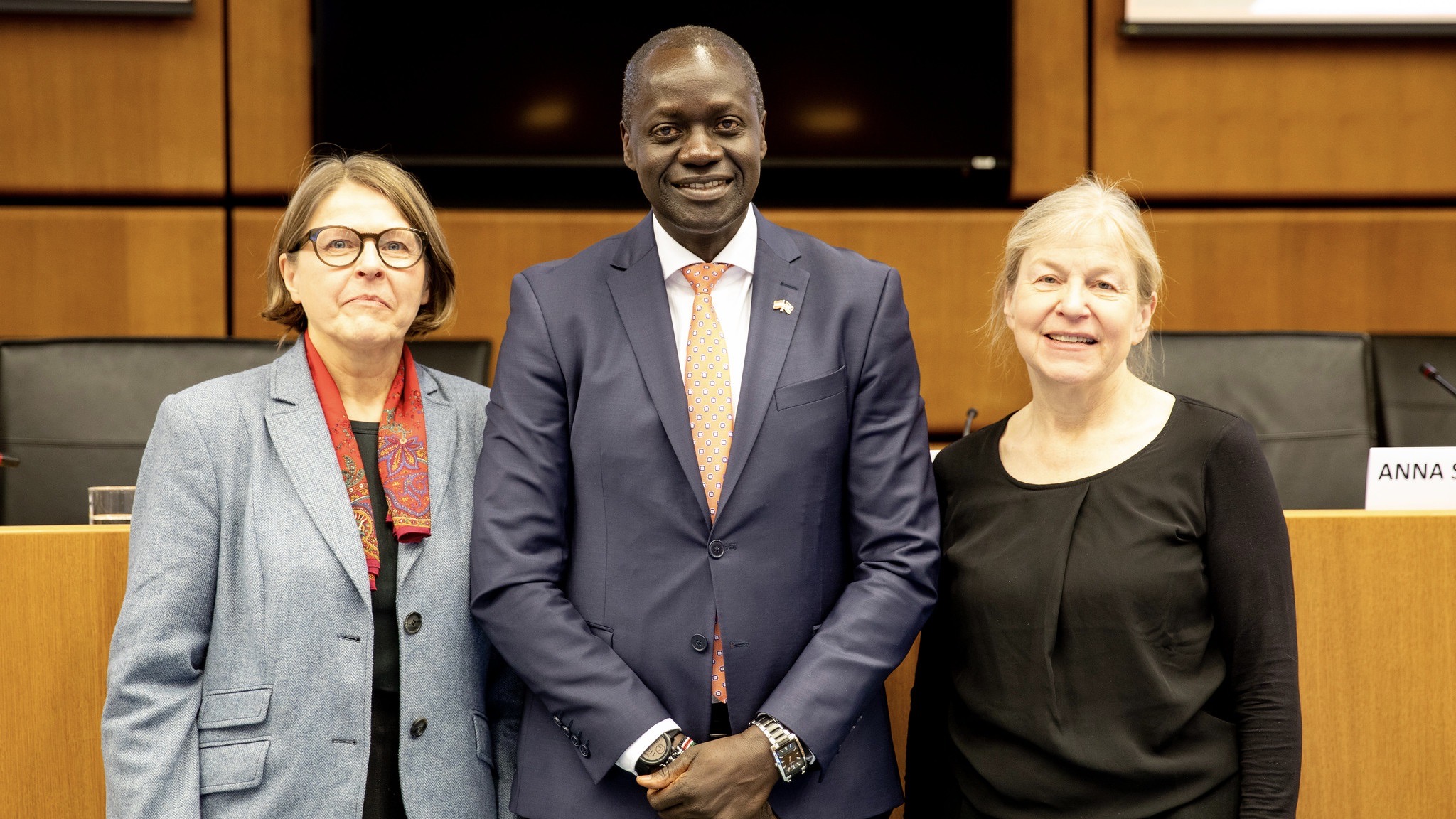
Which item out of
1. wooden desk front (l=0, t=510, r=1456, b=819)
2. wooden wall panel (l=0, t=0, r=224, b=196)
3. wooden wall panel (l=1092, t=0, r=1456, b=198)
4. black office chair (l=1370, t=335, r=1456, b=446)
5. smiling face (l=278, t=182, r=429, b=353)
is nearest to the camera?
smiling face (l=278, t=182, r=429, b=353)

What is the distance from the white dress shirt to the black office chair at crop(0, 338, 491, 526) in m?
1.18

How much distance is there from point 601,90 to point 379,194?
171 cm

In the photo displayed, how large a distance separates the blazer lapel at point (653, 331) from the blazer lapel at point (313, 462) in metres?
0.43

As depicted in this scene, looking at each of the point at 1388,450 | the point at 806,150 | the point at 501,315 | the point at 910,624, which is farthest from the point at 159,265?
the point at 1388,450

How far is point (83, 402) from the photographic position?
98.2 inches

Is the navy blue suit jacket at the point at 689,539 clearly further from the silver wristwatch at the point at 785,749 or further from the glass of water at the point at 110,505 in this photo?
the glass of water at the point at 110,505

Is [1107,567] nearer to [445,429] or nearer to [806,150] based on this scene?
[445,429]

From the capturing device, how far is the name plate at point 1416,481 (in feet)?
6.01

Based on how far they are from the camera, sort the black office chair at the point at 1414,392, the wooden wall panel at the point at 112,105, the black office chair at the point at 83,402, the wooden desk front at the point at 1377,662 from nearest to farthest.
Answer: the wooden desk front at the point at 1377,662, the black office chair at the point at 83,402, the black office chair at the point at 1414,392, the wooden wall panel at the point at 112,105

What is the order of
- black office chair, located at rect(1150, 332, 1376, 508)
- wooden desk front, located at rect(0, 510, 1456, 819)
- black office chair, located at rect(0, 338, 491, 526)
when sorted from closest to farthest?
1. wooden desk front, located at rect(0, 510, 1456, 819)
2. black office chair, located at rect(0, 338, 491, 526)
3. black office chair, located at rect(1150, 332, 1376, 508)

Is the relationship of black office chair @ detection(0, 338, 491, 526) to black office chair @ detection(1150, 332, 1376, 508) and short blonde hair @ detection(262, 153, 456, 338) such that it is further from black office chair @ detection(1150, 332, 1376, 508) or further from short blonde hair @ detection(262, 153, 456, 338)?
black office chair @ detection(1150, 332, 1376, 508)

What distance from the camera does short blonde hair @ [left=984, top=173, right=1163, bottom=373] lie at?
1.54 metres

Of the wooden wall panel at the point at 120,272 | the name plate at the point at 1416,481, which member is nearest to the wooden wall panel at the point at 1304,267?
the name plate at the point at 1416,481

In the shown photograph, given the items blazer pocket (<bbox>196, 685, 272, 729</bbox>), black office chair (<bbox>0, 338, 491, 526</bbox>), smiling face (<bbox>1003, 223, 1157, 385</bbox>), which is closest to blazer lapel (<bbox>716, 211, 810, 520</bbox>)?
smiling face (<bbox>1003, 223, 1157, 385</bbox>)
